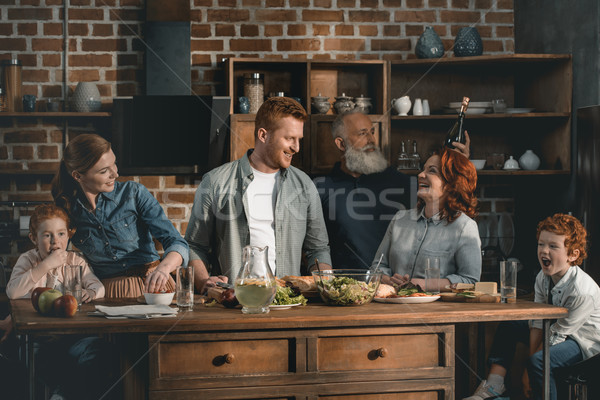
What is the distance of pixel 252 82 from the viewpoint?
4316mm

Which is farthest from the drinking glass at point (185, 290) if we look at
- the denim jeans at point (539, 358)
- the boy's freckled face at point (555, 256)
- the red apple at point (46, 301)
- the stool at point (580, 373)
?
the boy's freckled face at point (555, 256)

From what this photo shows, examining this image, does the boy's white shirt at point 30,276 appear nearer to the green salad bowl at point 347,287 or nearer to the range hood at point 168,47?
the green salad bowl at point 347,287

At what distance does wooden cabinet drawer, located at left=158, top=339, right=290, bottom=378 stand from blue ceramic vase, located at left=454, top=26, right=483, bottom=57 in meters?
2.87

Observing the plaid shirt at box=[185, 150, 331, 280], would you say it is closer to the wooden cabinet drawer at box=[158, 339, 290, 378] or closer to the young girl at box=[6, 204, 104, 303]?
the young girl at box=[6, 204, 104, 303]

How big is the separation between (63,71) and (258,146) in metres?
1.83

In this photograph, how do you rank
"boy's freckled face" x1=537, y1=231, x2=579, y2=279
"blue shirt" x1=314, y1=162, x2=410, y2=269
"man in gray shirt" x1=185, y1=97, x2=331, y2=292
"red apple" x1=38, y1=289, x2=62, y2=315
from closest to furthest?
"red apple" x1=38, y1=289, x2=62, y2=315, "boy's freckled face" x1=537, y1=231, x2=579, y2=279, "man in gray shirt" x1=185, y1=97, x2=331, y2=292, "blue shirt" x1=314, y1=162, x2=410, y2=269

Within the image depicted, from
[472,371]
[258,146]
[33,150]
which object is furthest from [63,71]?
[472,371]

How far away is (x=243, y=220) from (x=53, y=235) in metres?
1.01

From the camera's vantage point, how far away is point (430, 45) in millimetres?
4398

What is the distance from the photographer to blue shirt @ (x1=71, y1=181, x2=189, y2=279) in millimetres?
3320

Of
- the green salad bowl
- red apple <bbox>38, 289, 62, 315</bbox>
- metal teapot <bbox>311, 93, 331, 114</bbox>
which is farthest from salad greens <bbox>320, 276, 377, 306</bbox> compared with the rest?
metal teapot <bbox>311, 93, 331, 114</bbox>

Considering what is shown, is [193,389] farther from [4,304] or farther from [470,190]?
[4,304]

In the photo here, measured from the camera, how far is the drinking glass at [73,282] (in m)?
2.35

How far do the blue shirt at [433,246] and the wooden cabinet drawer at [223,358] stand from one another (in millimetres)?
964
